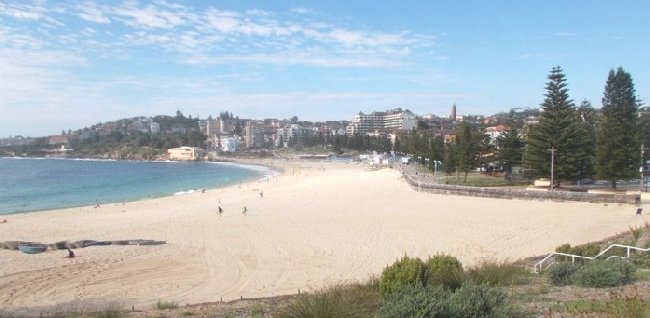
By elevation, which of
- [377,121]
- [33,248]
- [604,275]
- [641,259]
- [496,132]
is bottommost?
[33,248]

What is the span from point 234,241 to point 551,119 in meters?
19.3

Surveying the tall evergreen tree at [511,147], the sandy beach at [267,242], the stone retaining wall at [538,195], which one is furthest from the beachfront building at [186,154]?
the stone retaining wall at [538,195]

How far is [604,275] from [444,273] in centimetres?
196

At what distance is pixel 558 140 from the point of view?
1096 inches

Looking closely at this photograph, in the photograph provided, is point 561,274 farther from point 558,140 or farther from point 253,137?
point 253,137

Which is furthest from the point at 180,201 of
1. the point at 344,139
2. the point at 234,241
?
the point at 344,139

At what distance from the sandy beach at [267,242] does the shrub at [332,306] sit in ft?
17.8

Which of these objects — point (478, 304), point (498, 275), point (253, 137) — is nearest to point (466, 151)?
point (498, 275)

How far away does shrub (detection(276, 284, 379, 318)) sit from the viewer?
454cm

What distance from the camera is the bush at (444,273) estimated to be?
613 centimetres

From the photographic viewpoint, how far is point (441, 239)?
16.1m

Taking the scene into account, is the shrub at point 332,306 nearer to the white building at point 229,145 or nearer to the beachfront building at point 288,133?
the white building at point 229,145

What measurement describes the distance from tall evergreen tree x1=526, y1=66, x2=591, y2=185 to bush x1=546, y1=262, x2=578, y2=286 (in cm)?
2195

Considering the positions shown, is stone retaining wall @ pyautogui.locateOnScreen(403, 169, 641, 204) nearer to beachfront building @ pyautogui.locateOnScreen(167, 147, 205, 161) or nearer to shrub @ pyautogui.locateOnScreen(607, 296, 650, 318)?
shrub @ pyautogui.locateOnScreen(607, 296, 650, 318)
